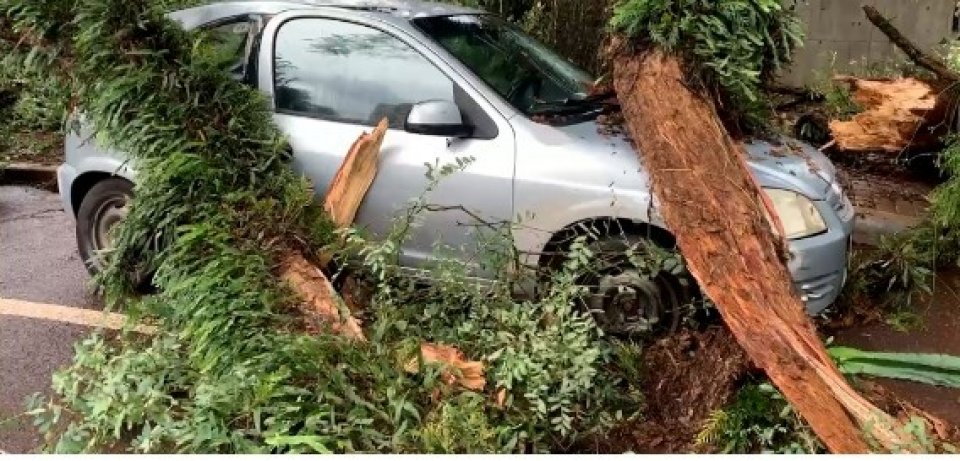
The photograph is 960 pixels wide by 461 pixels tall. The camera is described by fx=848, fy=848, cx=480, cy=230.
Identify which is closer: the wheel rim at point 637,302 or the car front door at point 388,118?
the wheel rim at point 637,302

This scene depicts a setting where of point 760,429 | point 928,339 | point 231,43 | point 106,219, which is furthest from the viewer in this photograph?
point 106,219

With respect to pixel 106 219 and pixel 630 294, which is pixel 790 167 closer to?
pixel 630 294

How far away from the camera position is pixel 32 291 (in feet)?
17.1

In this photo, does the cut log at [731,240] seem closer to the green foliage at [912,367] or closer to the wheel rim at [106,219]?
the green foliage at [912,367]

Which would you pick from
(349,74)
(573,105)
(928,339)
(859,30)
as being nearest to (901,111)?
(928,339)

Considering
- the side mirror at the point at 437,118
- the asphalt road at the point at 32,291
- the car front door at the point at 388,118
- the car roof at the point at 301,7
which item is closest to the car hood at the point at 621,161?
the car front door at the point at 388,118

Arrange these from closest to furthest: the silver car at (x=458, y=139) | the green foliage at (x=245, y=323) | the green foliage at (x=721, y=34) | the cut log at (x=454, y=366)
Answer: the green foliage at (x=245, y=323) < the cut log at (x=454, y=366) < the green foliage at (x=721, y=34) < the silver car at (x=458, y=139)

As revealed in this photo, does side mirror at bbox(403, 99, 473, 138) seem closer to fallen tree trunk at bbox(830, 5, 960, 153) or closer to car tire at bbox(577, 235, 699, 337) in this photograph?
car tire at bbox(577, 235, 699, 337)

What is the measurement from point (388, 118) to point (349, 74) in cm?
34

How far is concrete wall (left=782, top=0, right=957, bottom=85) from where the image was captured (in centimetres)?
1024

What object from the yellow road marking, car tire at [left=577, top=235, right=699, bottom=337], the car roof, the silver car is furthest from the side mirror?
the yellow road marking

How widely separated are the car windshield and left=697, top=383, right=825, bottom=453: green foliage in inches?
72.6

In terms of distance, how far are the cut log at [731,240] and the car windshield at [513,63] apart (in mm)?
430

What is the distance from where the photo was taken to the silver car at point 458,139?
4191 millimetres
